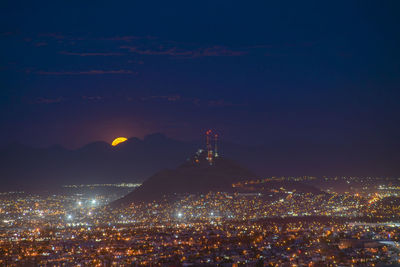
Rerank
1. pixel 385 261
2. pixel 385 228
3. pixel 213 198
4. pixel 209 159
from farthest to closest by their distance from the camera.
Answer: pixel 209 159 → pixel 213 198 → pixel 385 228 → pixel 385 261

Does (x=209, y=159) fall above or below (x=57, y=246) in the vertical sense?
above

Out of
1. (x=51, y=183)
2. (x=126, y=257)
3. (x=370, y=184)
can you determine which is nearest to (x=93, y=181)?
(x=51, y=183)

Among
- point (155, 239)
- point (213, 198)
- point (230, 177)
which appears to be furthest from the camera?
point (230, 177)

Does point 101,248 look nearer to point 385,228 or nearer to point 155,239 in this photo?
point 155,239

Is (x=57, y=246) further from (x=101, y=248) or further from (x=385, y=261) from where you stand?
(x=385, y=261)

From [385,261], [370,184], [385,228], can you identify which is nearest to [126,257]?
[385,261]

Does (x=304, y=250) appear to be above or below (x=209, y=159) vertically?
below

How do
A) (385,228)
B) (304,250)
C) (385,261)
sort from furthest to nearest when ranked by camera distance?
1. (385,228)
2. (304,250)
3. (385,261)

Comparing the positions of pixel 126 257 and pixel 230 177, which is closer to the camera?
pixel 126 257

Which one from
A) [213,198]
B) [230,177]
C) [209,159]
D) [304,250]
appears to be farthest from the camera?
[209,159]
